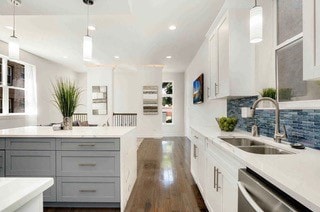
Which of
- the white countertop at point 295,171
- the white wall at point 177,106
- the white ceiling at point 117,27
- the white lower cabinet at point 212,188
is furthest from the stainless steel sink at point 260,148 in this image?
the white wall at point 177,106

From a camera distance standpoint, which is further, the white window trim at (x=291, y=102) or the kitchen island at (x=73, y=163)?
the kitchen island at (x=73, y=163)

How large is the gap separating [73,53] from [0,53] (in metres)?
1.75

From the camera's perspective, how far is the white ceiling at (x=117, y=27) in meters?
2.49

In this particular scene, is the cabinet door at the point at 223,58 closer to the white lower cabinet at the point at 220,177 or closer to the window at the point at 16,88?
the white lower cabinet at the point at 220,177

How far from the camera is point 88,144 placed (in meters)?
2.23

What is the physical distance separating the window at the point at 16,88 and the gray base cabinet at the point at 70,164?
3.71 m

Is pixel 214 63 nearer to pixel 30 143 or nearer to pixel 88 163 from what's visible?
pixel 88 163

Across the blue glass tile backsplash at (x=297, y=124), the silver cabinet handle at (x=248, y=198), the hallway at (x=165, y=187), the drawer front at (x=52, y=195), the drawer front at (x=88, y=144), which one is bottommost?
the hallway at (x=165, y=187)

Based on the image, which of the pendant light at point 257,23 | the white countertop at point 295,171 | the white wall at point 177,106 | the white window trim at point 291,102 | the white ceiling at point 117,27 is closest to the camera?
the white countertop at point 295,171

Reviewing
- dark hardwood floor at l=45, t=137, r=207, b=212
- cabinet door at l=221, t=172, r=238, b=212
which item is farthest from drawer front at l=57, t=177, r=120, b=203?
cabinet door at l=221, t=172, r=238, b=212

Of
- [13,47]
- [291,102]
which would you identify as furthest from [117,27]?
[291,102]

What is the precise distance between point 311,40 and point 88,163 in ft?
7.46

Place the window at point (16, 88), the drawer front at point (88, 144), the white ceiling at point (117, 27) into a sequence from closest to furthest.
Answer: the drawer front at point (88, 144) < the white ceiling at point (117, 27) < the window at point (16, 88)

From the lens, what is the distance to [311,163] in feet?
3.58
